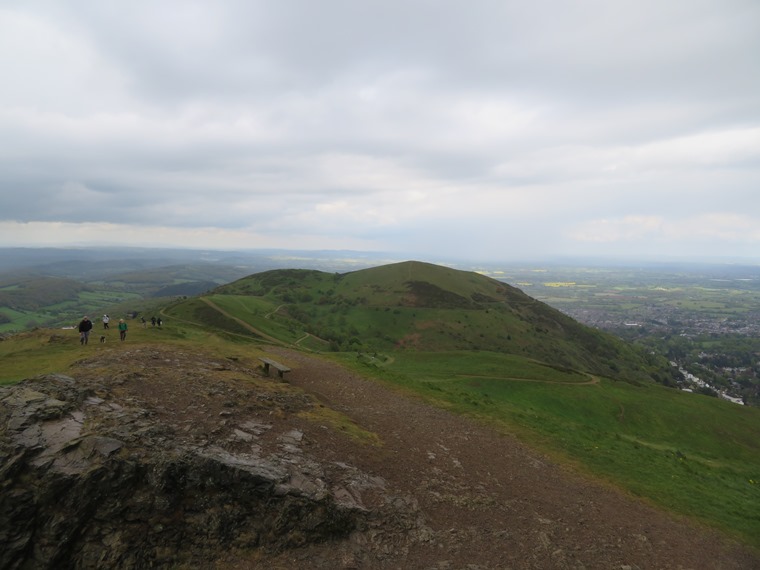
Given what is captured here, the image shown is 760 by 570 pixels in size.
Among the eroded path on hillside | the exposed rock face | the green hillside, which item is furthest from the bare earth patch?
the green hillside

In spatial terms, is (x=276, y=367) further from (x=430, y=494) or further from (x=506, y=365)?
(x=506, y=365)

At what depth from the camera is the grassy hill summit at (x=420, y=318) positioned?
343 ft

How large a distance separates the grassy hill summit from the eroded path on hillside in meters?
61.2

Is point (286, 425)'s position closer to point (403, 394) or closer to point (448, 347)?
point (403, 394)

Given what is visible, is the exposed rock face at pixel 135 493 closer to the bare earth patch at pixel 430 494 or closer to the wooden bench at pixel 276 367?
the bare earth patch at pixel 430 494

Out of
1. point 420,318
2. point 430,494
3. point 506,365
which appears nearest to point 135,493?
point 430,494

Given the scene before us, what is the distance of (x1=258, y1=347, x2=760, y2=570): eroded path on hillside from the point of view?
44.1ft

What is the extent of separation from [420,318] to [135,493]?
11519cm

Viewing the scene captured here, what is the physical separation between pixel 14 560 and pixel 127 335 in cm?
2939

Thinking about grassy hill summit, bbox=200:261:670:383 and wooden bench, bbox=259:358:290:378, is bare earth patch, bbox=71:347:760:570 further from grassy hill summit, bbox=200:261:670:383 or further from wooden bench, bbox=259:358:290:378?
grassy hill summit, bbox=200:261:670:383

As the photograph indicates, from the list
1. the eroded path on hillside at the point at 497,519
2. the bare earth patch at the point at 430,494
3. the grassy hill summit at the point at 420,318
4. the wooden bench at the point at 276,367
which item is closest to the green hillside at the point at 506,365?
the grassy hill summit at the point at 420,318

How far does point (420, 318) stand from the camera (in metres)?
126

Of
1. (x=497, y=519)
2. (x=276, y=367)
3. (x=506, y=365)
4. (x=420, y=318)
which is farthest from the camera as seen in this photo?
(x=420, y=318)

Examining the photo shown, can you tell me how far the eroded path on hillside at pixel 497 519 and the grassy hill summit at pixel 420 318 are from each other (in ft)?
201
